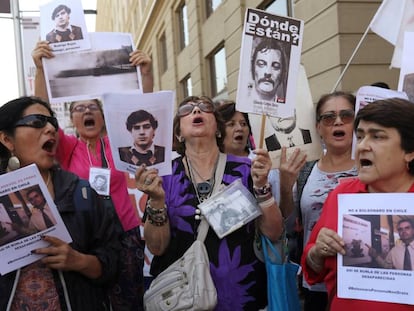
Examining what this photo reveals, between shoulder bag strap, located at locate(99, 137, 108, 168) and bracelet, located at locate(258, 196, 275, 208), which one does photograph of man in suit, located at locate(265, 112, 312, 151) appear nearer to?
bracelet, located at locate(258, 196, 275, 208)

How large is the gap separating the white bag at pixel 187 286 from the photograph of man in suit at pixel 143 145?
1.59ft

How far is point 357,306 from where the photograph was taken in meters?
1.86

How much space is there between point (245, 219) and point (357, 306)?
74 cm

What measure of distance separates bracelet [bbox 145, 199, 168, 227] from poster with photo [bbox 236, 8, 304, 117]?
65 centimetres

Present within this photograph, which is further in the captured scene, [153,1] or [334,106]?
[153,1]

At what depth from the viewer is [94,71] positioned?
9.96 ft

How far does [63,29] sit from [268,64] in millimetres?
1429

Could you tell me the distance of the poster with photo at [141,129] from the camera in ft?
7.72

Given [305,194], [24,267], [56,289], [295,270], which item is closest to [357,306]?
[295,270]

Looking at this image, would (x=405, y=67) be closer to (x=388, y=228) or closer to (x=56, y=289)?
(x=388, y=228)

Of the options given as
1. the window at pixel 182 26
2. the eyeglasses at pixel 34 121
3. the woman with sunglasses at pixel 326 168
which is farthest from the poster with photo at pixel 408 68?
the window at pixel 182 26

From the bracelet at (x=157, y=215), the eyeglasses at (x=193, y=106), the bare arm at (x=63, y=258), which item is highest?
the eyeglasses at (x=193, y=106)

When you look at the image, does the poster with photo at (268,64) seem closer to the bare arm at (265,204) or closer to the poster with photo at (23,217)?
the bare arm at (265,204)

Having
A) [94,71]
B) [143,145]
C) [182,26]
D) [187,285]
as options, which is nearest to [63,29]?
[94,71]
